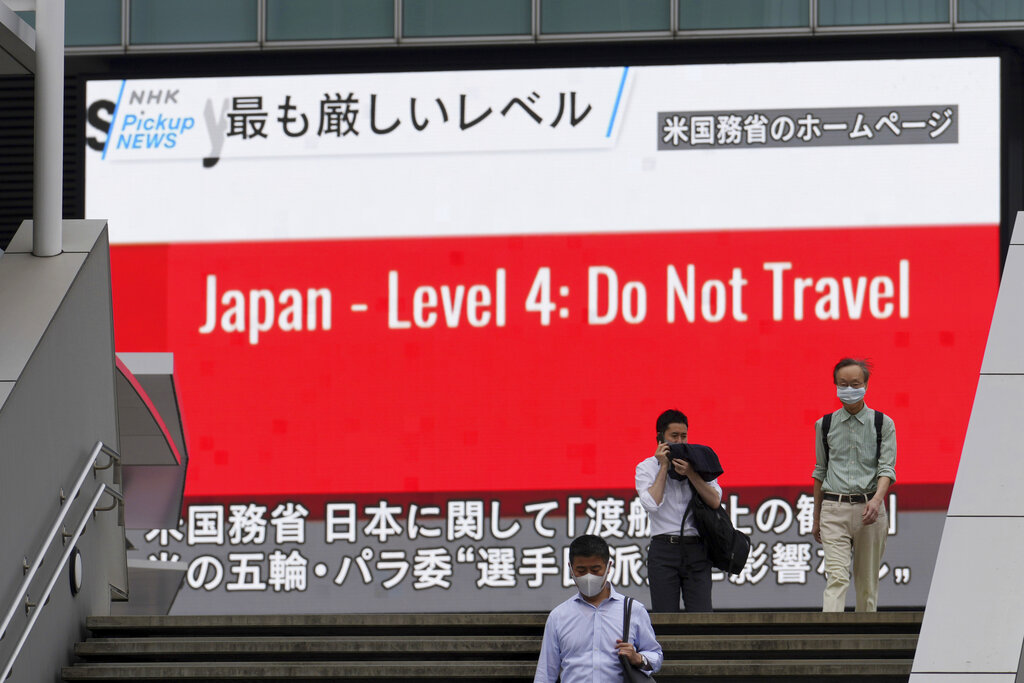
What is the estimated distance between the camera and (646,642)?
6066mm

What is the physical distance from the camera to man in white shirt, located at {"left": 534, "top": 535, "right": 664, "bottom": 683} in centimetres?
603

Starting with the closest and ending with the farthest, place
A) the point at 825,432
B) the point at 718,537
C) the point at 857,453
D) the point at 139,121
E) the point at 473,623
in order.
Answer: the point at 473,623
the point at 718,537
the point at 857,453
the point at 825,432
the point at 139,121

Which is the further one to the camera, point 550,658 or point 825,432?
point 825,432

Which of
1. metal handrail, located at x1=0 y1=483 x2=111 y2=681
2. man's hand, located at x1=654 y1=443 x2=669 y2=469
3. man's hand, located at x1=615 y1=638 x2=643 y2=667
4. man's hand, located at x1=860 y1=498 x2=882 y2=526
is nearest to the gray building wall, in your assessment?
metal handrail, located at x1=0 y1=483 x2=111 y2=681

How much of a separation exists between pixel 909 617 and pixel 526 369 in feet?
24.3

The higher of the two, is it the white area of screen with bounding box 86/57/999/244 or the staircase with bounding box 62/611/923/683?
the white area of screen with bounding box 86/57/999/244

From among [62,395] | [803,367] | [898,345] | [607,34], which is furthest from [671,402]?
[62,395]

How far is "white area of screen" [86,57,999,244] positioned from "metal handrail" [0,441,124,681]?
22.6 ft

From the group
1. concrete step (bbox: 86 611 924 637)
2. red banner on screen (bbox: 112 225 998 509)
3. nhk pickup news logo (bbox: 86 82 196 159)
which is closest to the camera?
concrete step (bbox: 86 611 924 637)

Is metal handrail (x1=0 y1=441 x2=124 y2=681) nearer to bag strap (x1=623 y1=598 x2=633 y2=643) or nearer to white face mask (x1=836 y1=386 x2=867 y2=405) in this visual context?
bag strap (x1=623 y1=598 x2=633 y2=643)

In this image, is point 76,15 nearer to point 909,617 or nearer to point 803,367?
point 803,367

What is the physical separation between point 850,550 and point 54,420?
4.41 m

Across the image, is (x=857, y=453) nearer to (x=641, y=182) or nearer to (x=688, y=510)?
(x=688, y=510)

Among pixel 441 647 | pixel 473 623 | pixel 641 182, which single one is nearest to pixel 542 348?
pixel 641 182
